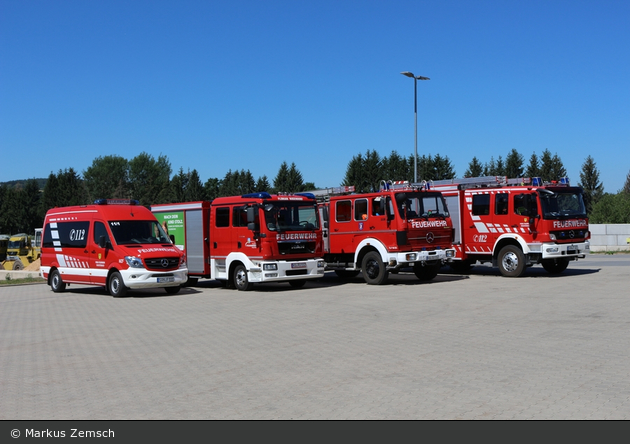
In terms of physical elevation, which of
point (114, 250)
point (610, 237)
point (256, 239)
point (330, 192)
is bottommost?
point (610, 237)

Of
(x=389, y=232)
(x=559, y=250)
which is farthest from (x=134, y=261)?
(x=559, y=250)

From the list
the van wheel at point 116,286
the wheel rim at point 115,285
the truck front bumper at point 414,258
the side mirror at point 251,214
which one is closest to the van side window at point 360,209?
the truck front bumper at point 414,258

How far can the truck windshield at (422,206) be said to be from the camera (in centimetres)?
1914

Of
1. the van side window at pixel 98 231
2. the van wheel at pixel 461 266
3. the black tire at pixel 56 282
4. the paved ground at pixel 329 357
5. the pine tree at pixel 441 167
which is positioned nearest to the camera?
the paved ground at pixel 329 357

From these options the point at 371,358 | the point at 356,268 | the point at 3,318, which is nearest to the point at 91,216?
the point at 3,318

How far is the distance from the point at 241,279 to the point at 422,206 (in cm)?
574

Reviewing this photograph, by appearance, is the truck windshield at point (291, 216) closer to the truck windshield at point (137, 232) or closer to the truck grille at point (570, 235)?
the truck windshield at point (137, 232)

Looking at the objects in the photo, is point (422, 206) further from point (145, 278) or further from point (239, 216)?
point (145, 278)

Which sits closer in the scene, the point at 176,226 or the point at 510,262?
the point at 510,262

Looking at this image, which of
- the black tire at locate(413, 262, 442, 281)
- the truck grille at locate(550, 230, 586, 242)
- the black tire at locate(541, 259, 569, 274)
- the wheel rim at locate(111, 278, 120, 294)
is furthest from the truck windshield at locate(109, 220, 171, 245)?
the black tire at locate(541, 259, 569, 274)

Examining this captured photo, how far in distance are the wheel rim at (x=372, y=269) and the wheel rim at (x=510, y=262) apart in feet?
13.2

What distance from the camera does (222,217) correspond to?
66.1ft

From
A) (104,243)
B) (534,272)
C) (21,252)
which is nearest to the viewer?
(104,243)

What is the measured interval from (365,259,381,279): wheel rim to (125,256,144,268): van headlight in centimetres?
658
